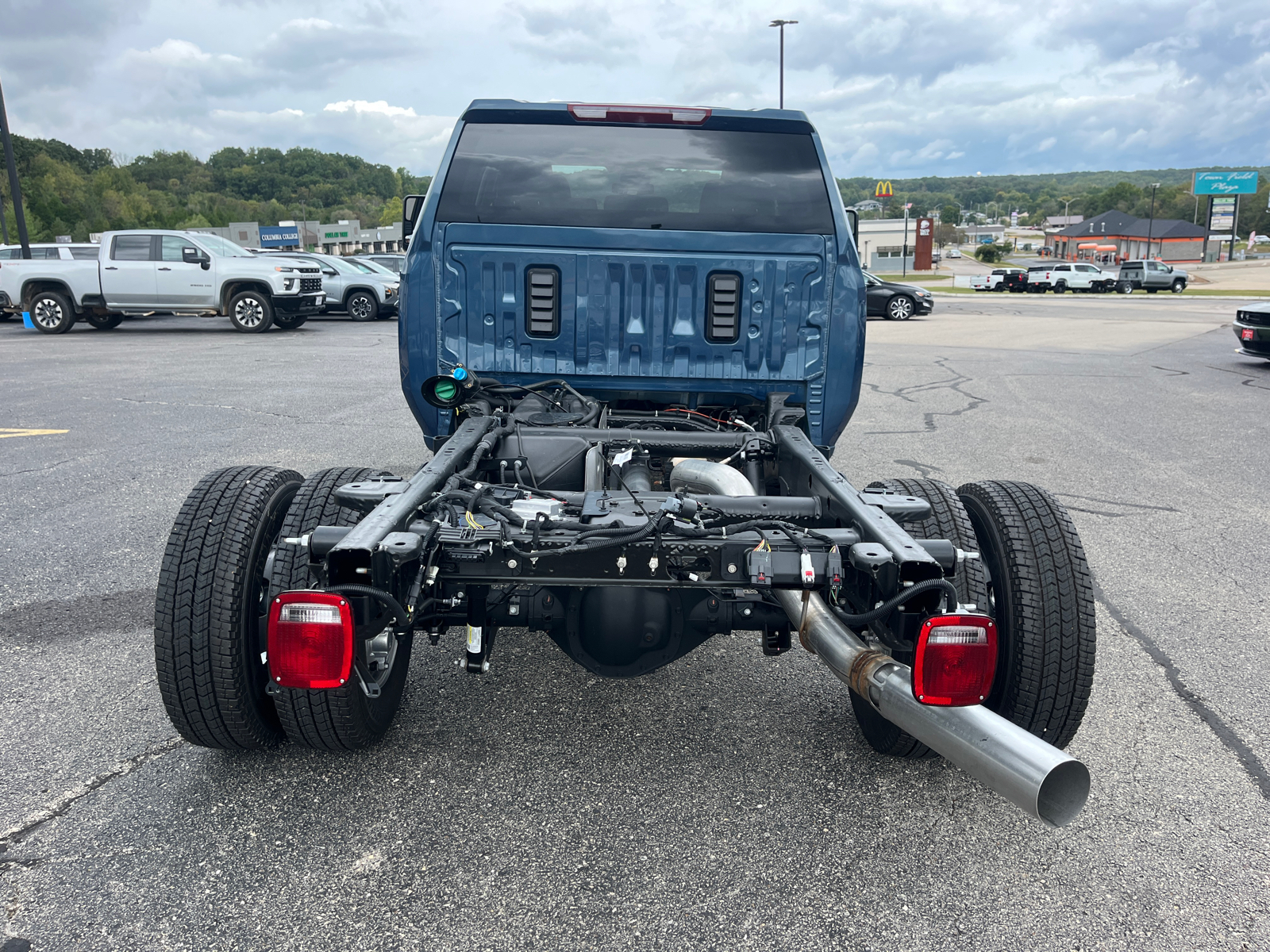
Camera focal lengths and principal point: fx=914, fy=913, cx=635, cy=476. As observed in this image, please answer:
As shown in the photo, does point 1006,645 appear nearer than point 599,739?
Yes

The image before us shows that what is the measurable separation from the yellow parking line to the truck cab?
5681mm

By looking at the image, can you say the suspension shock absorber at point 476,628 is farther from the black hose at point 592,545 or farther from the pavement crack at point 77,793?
the pavement crack at point 77,793

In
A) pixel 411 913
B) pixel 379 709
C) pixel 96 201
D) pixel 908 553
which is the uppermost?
pixel 96 201

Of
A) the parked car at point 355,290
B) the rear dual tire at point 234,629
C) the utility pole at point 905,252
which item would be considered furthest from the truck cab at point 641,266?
the utility pole at point 905,252

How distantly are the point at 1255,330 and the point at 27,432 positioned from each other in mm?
15559

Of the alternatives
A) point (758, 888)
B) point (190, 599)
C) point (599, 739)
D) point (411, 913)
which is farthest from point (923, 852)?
point (190, 599)

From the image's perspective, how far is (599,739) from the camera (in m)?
3.07

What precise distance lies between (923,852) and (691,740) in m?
0.84

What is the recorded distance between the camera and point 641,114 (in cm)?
424

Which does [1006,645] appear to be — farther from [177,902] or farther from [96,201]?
[96,201]

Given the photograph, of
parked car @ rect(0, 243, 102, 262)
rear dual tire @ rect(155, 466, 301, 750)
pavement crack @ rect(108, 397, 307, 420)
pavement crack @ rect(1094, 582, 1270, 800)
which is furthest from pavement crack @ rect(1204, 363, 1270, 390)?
parked car @ rect(0, 243, 102, 262)

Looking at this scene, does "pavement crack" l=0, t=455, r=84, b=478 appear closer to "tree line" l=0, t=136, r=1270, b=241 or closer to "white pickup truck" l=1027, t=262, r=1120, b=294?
"white pickup truck" l=1027, t=262, r=1120, b=294

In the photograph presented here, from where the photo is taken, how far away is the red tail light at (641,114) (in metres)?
4.21

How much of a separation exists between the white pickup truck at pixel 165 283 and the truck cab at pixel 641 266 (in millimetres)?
14069
